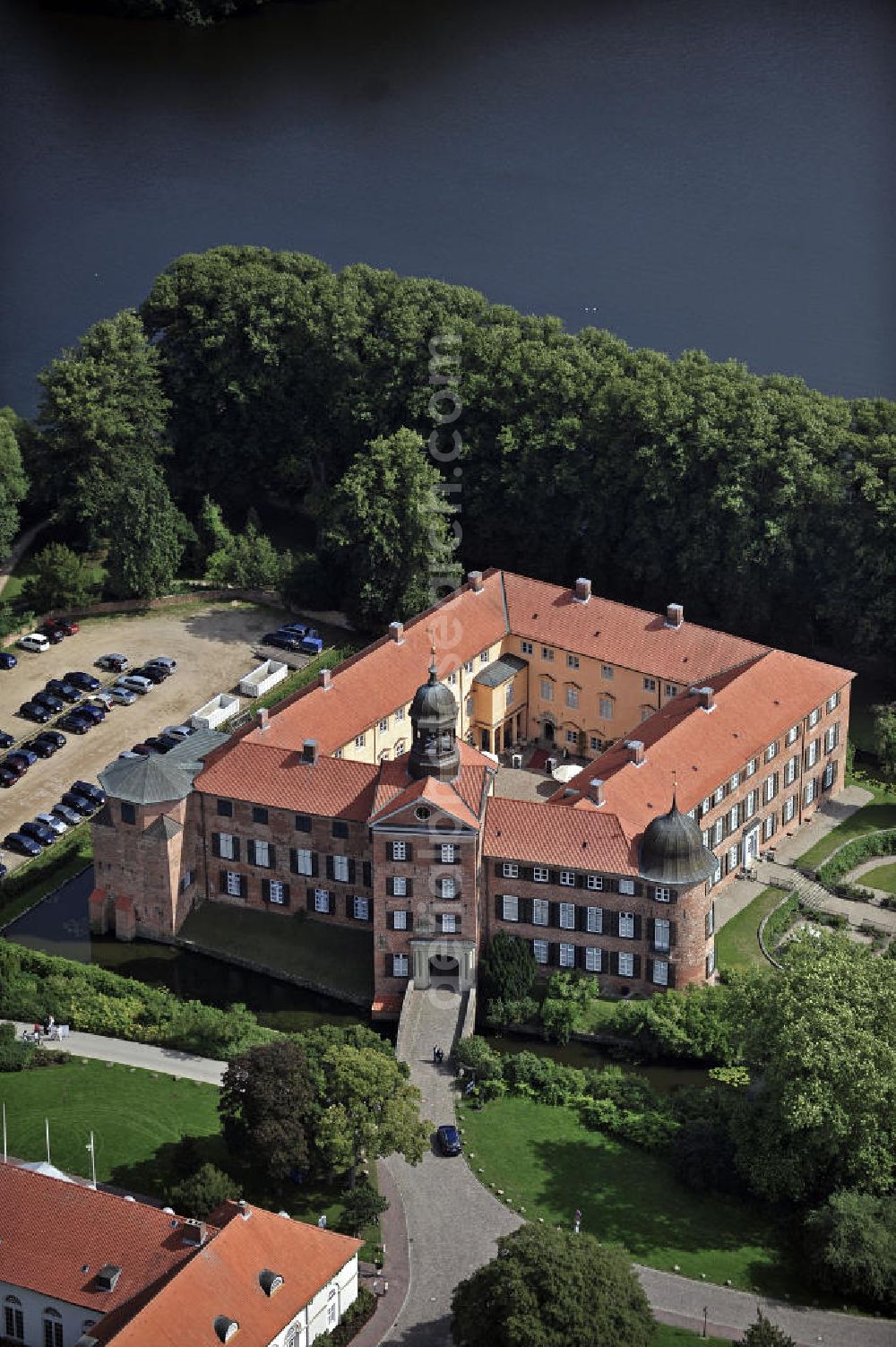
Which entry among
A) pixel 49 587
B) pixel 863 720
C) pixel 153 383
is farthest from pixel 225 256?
pixel 863 720

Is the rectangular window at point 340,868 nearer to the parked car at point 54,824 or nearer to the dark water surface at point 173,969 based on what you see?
the dark water surface at point 173,969

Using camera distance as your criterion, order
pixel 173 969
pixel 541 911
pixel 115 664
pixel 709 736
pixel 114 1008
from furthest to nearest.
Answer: pixel 115 664 < pixel 709 736 < pixel 173 969 < pixel 541 911 < pixel 114 1008

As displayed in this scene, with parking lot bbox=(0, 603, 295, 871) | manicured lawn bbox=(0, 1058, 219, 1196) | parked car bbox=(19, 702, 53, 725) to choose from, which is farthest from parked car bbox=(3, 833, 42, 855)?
manicured lawn bbox=(0, 1058, 219, 1196)

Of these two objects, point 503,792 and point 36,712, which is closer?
point 503,792

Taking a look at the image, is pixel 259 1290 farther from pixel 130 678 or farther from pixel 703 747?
pixel 130 678

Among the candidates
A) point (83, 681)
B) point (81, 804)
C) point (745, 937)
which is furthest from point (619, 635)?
point (83, 681)

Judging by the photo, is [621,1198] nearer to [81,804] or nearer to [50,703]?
[81,804]

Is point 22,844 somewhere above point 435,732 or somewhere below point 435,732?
below
